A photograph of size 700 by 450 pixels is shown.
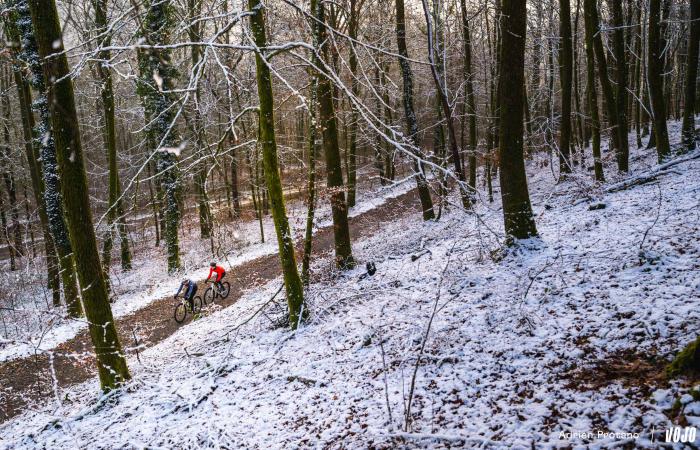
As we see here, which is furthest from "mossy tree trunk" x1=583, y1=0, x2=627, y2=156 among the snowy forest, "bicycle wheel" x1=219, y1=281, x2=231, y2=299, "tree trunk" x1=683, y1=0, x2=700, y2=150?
"bicycle wheel" x1=219, y1=281, x2=231, y2=299

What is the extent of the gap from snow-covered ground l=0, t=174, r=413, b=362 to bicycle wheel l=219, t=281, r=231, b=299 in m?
1.18

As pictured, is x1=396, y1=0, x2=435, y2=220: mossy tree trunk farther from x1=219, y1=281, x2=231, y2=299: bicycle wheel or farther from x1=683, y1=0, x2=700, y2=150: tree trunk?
x1=683, y1=0, x2=700, y2=150: tree trunk

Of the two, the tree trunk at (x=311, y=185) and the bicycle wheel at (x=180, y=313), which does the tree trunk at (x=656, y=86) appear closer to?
the tree trunk at (x=311, y=185)

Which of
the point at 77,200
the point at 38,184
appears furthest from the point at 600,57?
the point at 38,184

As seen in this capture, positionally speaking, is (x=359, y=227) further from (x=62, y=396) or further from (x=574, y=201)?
(x=62, y=396)

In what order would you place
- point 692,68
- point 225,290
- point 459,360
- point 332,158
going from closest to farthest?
point 459,360 → point 332,158 → point 692,68 → point 225,290

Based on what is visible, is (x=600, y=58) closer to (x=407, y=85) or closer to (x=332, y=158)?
(x=407, y=85)

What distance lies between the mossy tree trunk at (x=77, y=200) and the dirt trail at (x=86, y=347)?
1.37ft

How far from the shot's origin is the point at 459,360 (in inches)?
204

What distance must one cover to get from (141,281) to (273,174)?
1238cm

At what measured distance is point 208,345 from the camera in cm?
861

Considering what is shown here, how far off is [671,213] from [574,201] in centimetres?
352

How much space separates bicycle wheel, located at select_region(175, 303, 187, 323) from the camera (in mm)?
12062

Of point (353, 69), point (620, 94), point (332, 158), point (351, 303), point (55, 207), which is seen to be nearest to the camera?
point (351, 303)
